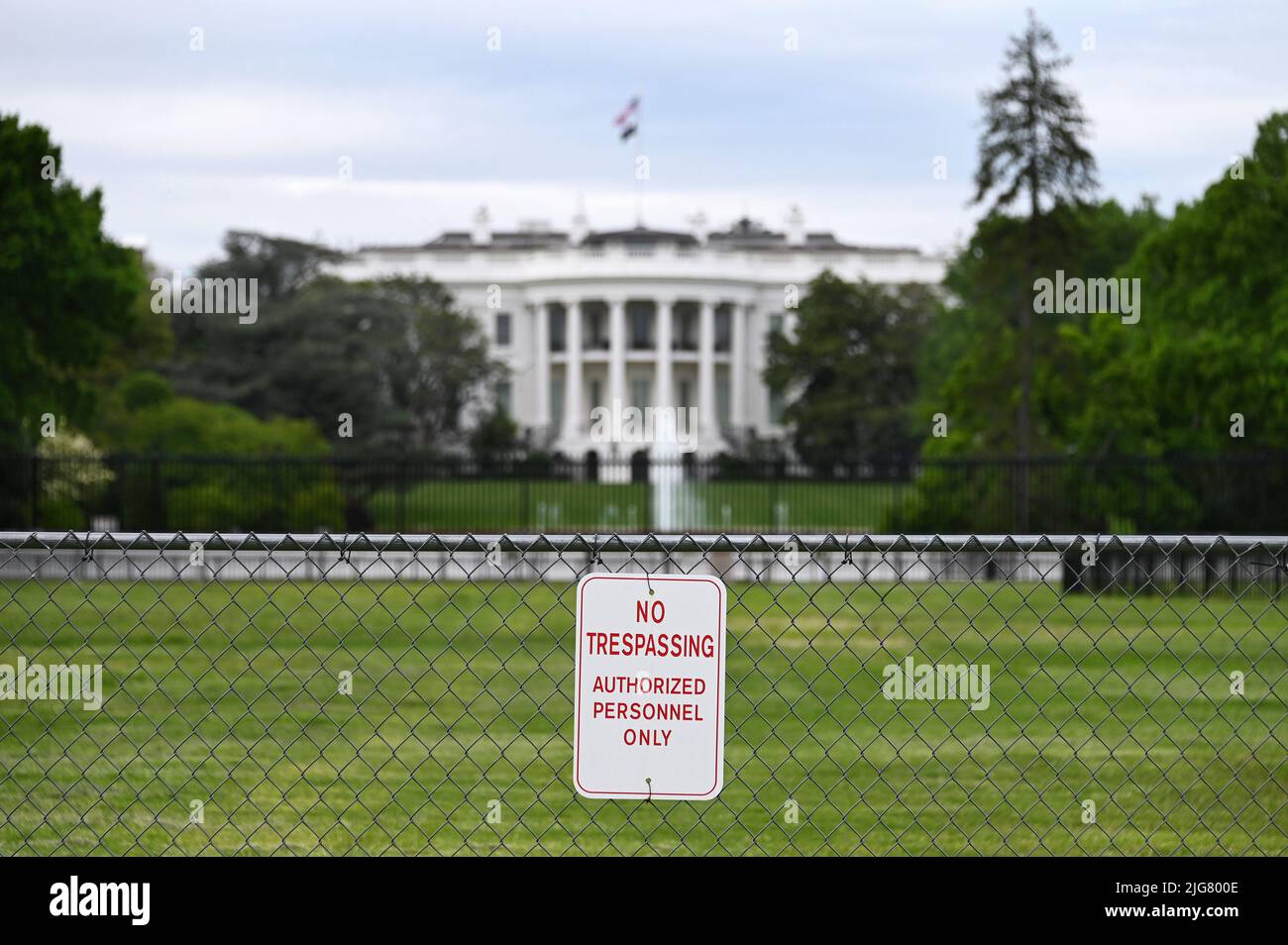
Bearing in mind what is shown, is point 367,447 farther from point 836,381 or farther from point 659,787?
point 659,787

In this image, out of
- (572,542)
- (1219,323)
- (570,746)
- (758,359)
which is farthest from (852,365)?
(572,542)

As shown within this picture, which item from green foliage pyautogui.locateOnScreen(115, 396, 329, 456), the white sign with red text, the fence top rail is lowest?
the white sign with red text

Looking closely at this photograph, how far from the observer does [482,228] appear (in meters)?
99.6

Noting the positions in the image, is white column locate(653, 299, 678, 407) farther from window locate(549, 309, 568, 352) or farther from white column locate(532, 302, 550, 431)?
white column locate(532, 302, 550, 431)

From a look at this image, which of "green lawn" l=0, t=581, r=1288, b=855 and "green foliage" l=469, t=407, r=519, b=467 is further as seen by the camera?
"green foliage" l=469, t=407, r=519, b=467

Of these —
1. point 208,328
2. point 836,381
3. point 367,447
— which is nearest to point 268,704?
point 367,447

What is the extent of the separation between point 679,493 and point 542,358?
2273 inches

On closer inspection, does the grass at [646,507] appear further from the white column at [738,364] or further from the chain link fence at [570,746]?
the white column at [738,364]

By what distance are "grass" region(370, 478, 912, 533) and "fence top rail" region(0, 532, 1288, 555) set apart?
88.1 ft

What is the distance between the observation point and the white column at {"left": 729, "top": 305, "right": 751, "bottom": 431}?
294 feet

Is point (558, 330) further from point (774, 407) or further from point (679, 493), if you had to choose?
point (679, 493)

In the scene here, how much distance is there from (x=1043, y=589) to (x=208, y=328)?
4161 centimetres

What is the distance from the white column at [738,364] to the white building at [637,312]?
0.08 metres

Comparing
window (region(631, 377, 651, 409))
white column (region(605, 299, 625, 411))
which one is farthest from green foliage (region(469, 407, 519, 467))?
window (region(631, 377, 651, 409))
